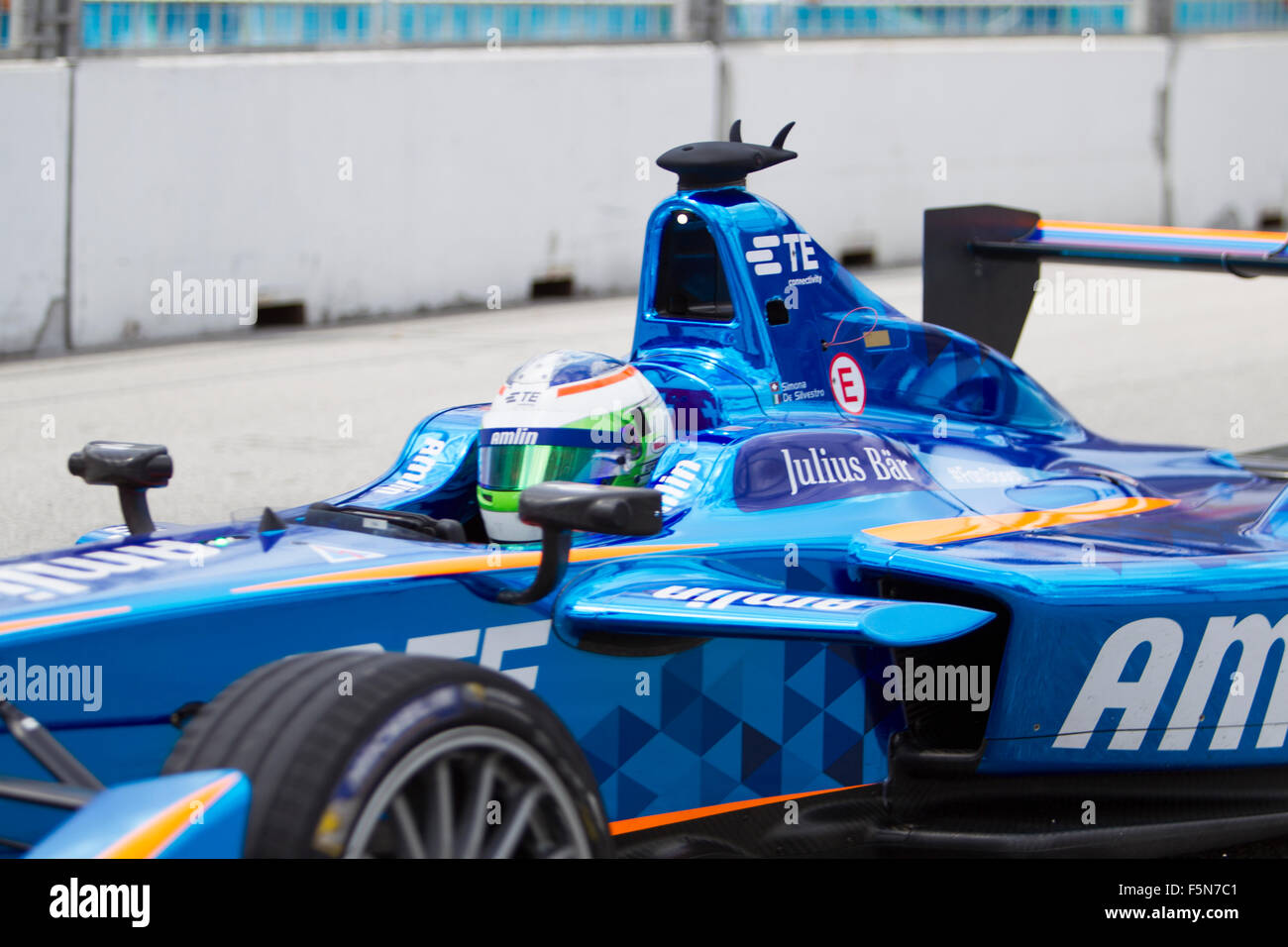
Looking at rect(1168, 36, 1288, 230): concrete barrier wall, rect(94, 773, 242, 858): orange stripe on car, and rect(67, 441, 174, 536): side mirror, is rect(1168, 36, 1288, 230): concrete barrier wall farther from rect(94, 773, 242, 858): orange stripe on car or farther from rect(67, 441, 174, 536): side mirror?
rect(94, 773, 242, 858): orange stripe on car

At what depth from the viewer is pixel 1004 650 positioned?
3.50m

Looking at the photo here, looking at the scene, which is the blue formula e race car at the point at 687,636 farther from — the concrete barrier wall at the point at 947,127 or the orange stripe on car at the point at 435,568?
the concrete barrier wall at the point at 947,127

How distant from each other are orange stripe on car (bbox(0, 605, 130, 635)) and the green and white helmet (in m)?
0.97

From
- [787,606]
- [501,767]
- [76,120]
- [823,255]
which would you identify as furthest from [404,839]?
[76,120]

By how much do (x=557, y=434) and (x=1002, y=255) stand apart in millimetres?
2643

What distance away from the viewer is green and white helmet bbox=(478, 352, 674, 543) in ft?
11.8

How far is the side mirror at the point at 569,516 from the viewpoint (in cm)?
304

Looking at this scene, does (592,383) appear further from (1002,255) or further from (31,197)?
(31,197)

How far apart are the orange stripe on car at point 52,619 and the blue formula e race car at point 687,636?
11mm

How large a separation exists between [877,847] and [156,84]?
862 cm

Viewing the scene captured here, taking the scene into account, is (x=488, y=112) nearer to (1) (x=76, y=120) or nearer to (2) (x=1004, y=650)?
(1) (x=76, y=120)

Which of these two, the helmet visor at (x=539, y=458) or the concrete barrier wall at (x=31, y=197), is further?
the concrete barrier wall at (x=31, y=197)

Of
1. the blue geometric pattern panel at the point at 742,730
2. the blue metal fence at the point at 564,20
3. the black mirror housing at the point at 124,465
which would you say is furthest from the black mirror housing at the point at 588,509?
the blue metal fence at the point at 564,20

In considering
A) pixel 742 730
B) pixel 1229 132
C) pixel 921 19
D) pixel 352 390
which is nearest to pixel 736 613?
pixel 742 730
